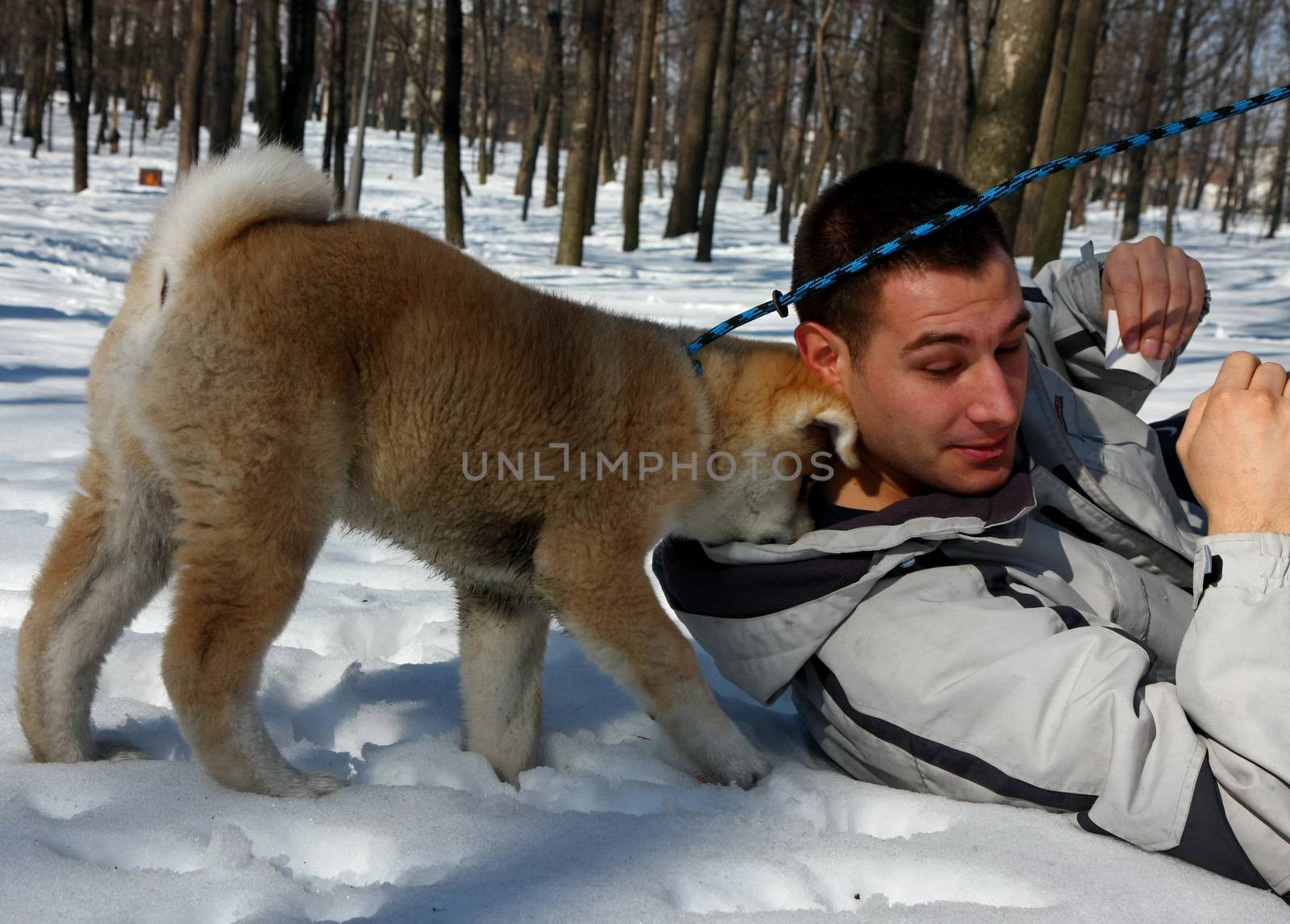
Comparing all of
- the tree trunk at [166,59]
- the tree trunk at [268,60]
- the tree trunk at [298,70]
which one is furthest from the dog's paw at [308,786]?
the tree trunk at [166,59]

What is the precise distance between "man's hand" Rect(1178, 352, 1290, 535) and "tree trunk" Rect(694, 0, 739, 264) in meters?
14.3

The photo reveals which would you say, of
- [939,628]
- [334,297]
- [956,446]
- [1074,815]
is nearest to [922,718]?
[939,628]

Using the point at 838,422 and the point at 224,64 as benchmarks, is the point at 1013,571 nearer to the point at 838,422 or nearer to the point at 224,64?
the point at 838,422

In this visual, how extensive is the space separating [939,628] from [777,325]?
660 centimetres

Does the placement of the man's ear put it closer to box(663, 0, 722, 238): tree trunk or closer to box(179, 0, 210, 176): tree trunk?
box(179, 0, 210, 176): tree trunk

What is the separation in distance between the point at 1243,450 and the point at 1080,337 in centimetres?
102

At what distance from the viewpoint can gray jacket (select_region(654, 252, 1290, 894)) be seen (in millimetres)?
1815

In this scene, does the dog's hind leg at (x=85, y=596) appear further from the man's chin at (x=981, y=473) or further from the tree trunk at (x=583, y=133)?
the tree trunk at (x=583, y=133)

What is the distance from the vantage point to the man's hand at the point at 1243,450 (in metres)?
1.98

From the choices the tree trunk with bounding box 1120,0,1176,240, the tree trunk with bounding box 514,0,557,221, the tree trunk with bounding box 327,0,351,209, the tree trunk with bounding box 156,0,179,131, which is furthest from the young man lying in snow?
the tree trunk with bounding box 156,0,179,131

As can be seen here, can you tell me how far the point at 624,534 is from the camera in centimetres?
243

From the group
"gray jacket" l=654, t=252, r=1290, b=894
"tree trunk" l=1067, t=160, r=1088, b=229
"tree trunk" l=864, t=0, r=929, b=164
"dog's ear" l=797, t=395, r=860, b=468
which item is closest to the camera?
"gray jacket" l=654, t=252, r=1290, b=894

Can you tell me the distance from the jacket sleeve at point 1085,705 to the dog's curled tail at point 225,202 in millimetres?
1463

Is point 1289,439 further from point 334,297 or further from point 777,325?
point 777,325
